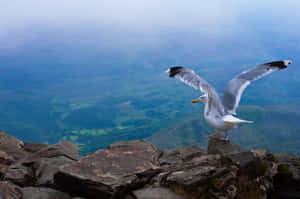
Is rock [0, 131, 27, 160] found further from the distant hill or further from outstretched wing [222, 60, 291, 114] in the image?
the distant hill

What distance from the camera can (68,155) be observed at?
12242 millimetres

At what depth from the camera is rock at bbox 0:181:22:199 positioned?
731 cm

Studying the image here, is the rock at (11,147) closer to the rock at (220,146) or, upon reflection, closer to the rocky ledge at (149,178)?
the rocky ledge at (149,178)

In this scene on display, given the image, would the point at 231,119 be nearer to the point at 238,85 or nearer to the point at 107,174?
the point at 238,85

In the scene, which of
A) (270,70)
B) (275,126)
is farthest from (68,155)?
(275,126)

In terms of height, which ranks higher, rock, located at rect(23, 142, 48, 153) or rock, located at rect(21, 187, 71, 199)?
rock, located at rect(23, 142, 48, 153)

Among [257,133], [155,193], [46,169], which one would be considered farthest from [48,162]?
[257,133]

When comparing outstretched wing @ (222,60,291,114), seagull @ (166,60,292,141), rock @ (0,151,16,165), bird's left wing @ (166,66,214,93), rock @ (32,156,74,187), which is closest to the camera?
rock @ (32,156,74,187)

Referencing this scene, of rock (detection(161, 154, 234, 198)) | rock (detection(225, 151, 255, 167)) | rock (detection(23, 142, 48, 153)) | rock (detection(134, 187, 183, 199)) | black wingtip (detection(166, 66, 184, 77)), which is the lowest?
rock (detection(134, 187, 183, 199))

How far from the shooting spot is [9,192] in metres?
7.48

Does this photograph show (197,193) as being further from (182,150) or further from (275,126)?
(275,126)

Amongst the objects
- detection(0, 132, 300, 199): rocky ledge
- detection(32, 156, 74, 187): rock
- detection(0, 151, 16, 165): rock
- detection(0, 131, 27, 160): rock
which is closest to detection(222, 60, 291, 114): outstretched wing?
detection(0, 132, 300, 199): rocky ledge

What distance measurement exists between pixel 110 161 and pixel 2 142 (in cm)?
743

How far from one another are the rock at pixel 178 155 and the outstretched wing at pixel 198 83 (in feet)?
7.40
